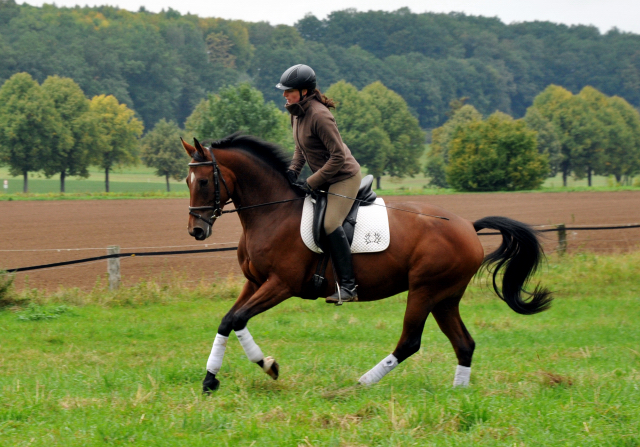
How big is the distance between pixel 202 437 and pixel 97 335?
18.5 ft

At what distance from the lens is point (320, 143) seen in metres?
6.56

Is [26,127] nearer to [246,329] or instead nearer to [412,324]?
[246,329]

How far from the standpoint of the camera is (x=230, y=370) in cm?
686

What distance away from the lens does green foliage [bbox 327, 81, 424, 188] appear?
81.7 metres

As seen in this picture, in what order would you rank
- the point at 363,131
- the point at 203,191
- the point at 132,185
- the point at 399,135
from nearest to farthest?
the point at 203,191
the point at 132,185
the point at 363,131
the point at 399,135

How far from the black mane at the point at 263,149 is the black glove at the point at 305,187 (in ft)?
0.82

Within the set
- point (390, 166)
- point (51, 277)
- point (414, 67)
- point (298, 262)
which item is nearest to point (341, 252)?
point (298, 262)

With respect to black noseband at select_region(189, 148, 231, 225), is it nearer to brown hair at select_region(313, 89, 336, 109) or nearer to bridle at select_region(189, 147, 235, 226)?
bridle at select_region(189, 147, 235, 226)

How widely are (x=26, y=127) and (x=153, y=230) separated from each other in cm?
4259

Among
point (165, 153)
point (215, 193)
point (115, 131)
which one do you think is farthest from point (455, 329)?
point (115, 131)

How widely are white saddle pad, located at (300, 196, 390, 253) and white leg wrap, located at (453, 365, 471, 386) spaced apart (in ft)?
4.65

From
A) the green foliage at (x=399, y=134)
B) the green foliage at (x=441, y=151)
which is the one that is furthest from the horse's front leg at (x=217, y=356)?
the green foliage at (x=399, y=134)

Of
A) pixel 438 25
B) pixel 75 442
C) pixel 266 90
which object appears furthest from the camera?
pixel 438 25

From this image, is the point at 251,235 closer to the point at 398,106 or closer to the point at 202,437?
the point at 202,437
